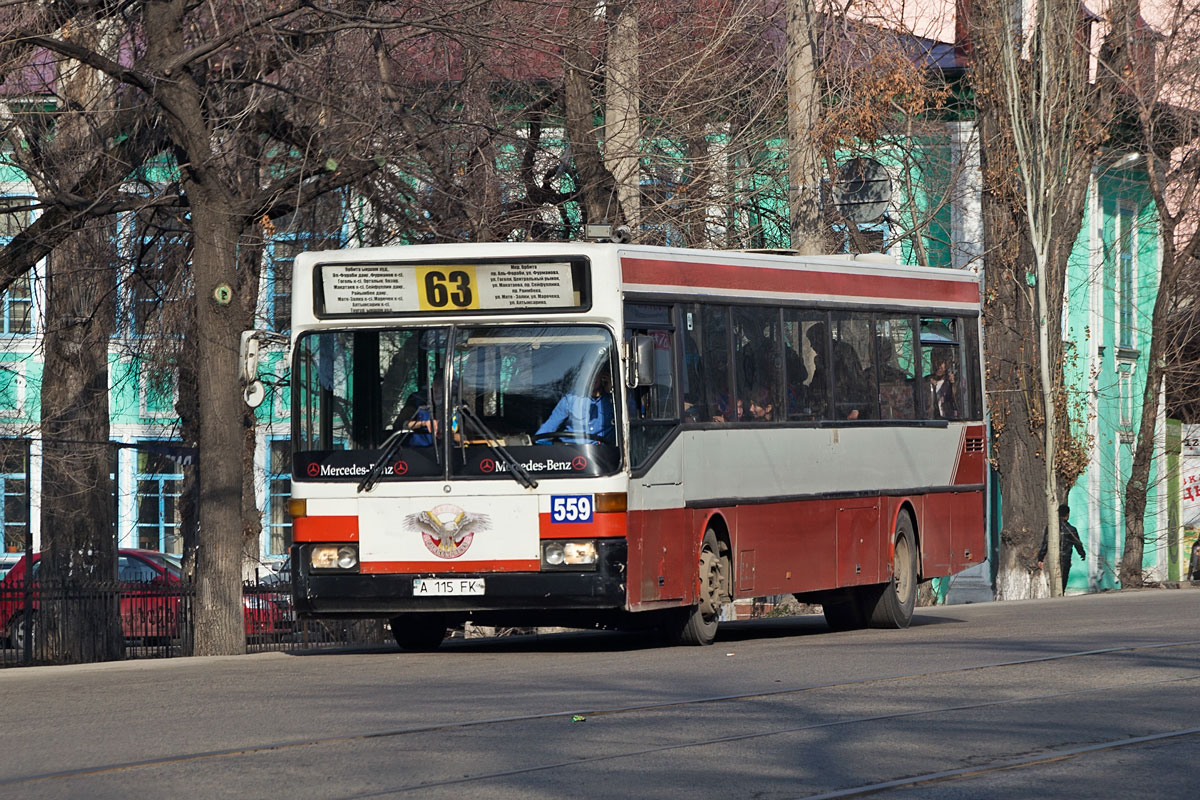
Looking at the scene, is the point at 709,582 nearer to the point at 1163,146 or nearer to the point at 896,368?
the point at 896,368

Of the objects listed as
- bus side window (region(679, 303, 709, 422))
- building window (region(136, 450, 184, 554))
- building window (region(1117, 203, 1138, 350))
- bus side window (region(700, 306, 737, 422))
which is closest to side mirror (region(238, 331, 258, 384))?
bus side window (region(679, 303, 709, 422))

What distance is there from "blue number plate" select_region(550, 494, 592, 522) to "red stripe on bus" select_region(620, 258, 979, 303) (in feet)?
5.28

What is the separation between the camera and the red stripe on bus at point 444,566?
14820 millimetres

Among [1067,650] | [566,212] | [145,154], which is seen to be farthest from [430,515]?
[566,212]

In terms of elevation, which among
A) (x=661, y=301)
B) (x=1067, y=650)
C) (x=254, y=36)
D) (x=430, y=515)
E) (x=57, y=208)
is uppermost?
(x=254, y=36)

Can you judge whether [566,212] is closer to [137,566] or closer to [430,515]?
[137,566]

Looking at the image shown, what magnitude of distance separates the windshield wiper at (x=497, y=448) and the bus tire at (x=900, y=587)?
17.7 ft

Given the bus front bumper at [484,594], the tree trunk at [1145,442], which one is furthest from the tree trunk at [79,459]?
the tree trunk at [1145,442]

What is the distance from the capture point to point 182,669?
48.6 feet

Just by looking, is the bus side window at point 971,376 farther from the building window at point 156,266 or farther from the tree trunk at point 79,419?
the building window at point 156,266

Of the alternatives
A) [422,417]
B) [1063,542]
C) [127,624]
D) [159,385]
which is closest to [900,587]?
[422,417]

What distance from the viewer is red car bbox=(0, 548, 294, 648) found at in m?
20.7

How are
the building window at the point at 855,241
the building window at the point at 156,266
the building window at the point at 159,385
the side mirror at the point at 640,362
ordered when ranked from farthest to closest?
the building window at the point at 855,241, the building window at the point at 159,385, the building window at the point at 156,266, the side mirror at the point at 640,362

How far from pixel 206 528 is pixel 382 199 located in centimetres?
513
